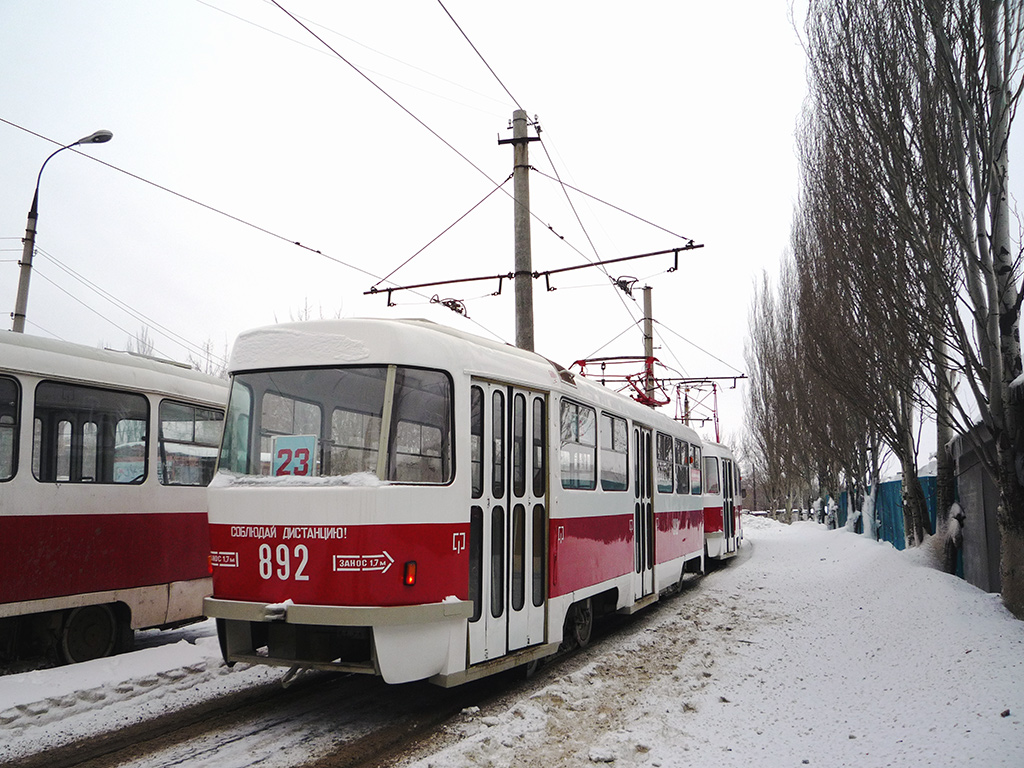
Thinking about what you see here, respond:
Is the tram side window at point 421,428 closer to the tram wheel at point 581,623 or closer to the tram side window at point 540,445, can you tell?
the tram side window at point 540,445

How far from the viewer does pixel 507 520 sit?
22.6ft

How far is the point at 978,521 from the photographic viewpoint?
11.8 meters

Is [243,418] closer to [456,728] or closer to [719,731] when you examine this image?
[456,728]

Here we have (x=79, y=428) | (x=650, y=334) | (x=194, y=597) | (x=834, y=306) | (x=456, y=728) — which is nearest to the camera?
(x=456, y=728)

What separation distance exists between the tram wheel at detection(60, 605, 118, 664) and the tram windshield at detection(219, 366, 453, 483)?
289 centimetres

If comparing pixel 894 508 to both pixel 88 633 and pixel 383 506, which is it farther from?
pixel 88 633

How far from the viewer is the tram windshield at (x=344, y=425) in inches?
232

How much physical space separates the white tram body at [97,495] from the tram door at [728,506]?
14493 millimetres

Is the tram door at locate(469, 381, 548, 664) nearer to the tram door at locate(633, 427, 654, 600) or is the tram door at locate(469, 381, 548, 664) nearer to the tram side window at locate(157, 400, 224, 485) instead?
the tram door at locate(633, 427, 654, 600)

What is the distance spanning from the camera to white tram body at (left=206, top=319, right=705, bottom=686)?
5648 millimetres

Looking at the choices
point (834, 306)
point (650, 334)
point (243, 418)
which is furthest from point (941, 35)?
point (650, 334)

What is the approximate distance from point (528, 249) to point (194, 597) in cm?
692

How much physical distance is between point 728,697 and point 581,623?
7.79 ft

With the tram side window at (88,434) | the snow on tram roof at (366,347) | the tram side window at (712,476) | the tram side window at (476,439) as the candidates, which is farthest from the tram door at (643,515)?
the tram side window at (712,476)
